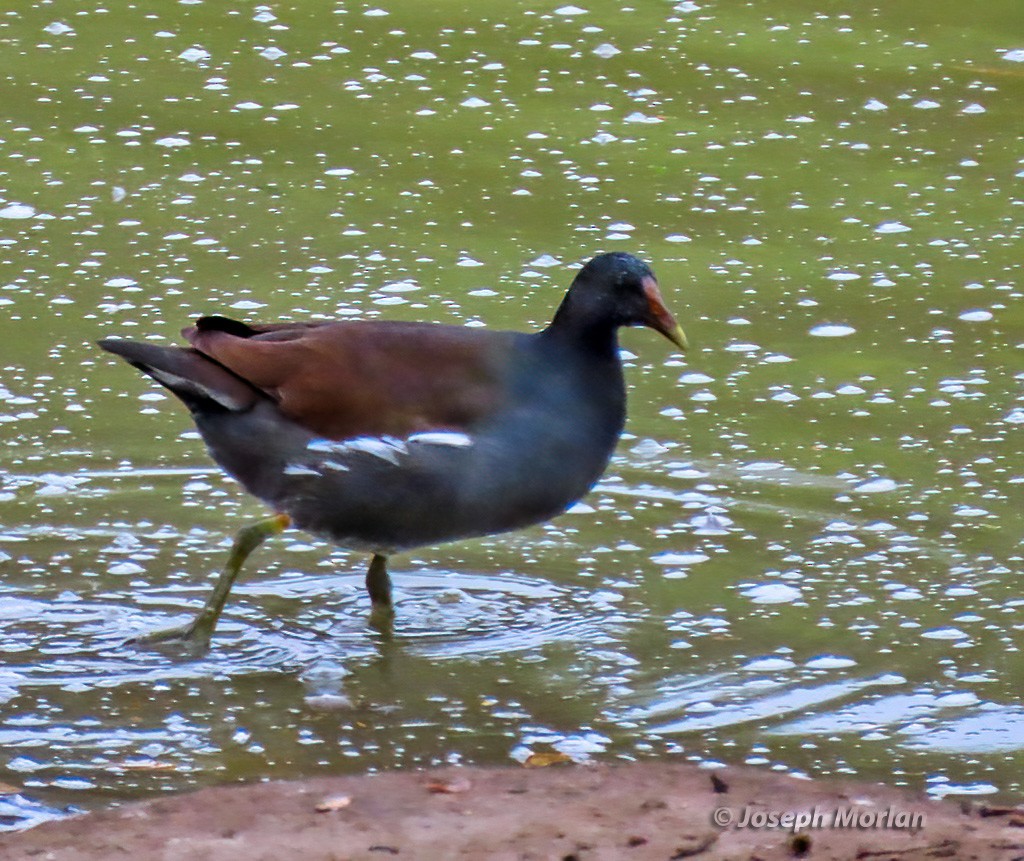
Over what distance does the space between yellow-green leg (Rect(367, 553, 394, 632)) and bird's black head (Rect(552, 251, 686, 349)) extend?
77 centimetres

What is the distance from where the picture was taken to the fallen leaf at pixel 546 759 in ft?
13.7

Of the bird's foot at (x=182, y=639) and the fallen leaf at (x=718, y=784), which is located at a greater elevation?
the fallen leaf at (x=718, y=784)

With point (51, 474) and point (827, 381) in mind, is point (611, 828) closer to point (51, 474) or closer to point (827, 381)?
point (51, 474)

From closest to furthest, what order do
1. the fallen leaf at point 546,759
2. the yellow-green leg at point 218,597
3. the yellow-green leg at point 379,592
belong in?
the fallen leaf at point 546,759, the yellow-green leg at point 218,597, the yellow-green leg at point 379,592

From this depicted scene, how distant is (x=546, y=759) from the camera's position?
4.19m

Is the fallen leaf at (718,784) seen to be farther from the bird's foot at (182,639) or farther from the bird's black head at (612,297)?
the bird's foot at (182,639)

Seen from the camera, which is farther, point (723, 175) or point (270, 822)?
point (723, 175)

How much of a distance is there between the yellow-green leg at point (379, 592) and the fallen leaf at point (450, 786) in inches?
34.9

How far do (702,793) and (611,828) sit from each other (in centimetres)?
31

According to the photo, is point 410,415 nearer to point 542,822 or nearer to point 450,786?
point 450,786

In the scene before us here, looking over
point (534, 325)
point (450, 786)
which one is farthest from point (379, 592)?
point (534, 325)

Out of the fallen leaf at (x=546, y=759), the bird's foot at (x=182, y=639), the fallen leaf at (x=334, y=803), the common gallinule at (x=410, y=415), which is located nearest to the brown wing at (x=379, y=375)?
the common gallinule at (x=410, y=415)

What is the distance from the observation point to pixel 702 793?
3.93 m

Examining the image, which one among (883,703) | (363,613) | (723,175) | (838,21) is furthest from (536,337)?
(838,21)
